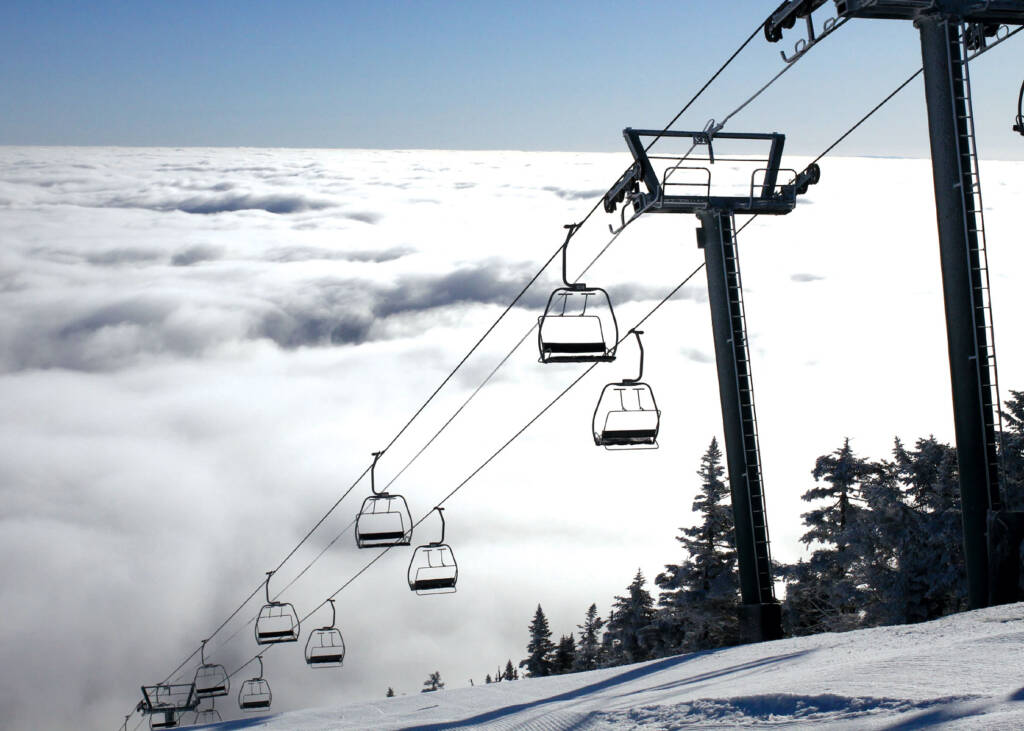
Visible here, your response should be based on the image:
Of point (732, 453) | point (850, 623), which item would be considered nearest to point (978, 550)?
point (732, 453)

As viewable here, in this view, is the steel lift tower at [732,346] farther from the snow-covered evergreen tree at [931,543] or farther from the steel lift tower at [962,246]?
the snow-covered evergreen tree at [931,543]

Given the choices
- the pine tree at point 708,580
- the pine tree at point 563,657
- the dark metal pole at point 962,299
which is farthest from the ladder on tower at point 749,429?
the pine tree at point 563,657

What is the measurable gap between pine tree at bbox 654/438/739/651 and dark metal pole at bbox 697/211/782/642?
27375 millimetres

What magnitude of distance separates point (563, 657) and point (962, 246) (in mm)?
69201

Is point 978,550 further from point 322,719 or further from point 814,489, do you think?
point 814,489

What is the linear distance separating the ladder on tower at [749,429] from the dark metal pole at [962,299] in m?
5.37

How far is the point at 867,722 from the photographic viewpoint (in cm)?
714

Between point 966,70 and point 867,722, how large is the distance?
1133cm

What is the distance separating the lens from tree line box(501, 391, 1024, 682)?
35438 mm

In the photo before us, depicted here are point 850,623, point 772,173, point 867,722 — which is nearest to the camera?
point 867,722

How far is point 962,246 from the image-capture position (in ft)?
49.5

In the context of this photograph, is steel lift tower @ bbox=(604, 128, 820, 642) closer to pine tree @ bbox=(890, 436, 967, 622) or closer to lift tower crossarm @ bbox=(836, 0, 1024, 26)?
lift tower crossarm @ bbox=(836, 0, 1024, 26)

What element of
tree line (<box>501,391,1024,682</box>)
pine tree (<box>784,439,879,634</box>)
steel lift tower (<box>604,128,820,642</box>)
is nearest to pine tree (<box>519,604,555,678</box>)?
tree line (<box>501,391,1024,682</box>)

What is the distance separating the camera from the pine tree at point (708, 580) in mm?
47344
